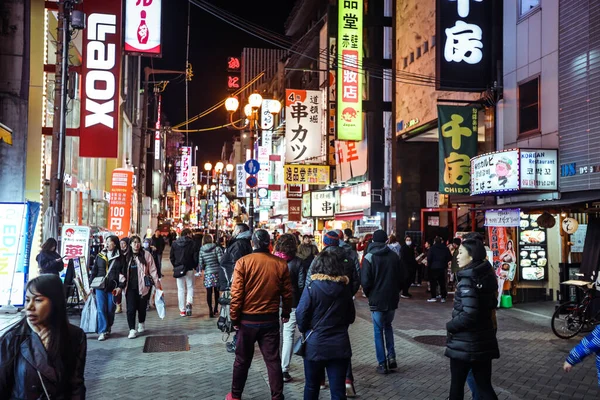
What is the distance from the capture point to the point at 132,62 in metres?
43.8

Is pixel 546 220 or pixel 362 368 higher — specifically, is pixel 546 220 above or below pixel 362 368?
above

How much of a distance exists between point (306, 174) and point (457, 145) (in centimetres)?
1212

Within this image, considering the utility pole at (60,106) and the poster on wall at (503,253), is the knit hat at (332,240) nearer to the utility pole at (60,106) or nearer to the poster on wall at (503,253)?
the utility pole at (60,106)

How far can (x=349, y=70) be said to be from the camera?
25.4m

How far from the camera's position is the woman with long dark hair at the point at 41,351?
316cm

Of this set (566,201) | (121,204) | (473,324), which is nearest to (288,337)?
(473,324)

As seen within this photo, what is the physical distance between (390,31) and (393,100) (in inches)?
146

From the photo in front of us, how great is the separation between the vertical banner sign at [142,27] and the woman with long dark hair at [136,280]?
9.17 m

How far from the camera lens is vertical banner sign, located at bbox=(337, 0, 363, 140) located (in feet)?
82.5

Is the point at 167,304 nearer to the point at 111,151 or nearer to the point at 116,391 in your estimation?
the point at 111,151

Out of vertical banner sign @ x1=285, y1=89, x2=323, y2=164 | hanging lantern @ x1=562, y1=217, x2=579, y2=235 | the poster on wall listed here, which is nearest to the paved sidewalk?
the poster on wall

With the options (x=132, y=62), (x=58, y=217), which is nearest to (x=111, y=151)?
(x=58, y=217)

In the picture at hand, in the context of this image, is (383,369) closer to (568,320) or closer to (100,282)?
(568,320)

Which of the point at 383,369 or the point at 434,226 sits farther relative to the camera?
the point at 434,226
